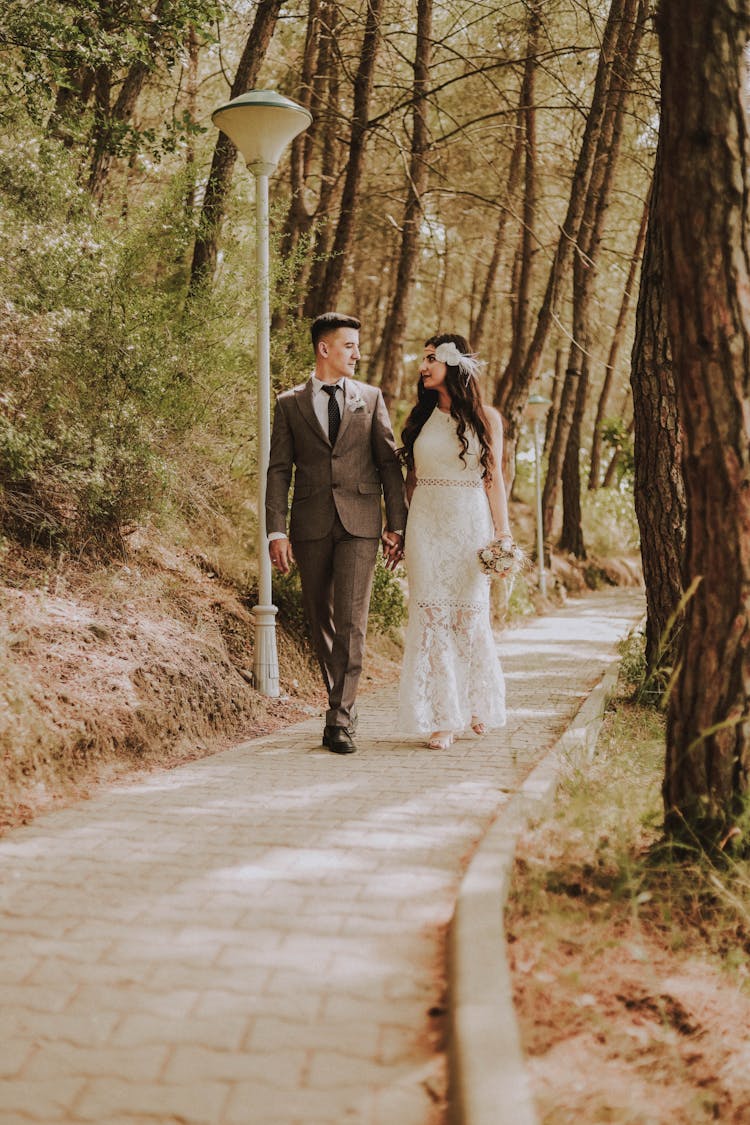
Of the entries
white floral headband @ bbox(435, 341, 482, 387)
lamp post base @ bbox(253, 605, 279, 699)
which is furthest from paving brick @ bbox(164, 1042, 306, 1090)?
lamp post base @ bbox(253, 605, 279, 699)

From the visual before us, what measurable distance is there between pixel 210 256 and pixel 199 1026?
8.04m

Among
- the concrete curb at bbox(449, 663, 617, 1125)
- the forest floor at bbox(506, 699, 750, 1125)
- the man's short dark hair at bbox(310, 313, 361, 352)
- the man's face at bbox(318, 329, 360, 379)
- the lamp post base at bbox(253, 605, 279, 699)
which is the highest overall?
the man's short dark hair at bbox(310, 313, 361, 352)

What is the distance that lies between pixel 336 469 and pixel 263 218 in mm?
2660

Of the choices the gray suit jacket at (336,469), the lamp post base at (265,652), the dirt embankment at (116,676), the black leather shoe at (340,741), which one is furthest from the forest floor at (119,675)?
the gray suit jacket at (336,469)

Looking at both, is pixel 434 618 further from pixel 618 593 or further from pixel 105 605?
pixel 618 593

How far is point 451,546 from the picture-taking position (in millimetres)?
6902

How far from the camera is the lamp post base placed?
844 centimetres

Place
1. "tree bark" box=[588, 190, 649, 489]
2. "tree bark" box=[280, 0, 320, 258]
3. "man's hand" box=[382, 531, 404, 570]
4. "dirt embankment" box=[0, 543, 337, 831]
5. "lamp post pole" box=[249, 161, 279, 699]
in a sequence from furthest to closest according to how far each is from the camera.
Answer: "tree bark" box=[588, 190, 649, 489]
"tree bark" box=[280, 0, 320, 258]
"lamp post pole" box=[249, 161, 279, 699]
"man's hand" box=[382, 531, 404, 570]
"dirt embankment" box=[0, 543, 337, 831]

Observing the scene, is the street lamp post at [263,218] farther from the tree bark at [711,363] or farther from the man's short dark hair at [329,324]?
the tree bark at [711,363]

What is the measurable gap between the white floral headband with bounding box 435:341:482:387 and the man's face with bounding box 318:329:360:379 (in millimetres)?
504

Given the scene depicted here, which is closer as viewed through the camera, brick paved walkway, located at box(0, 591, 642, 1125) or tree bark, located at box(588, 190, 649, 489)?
brick paved walkway, located at box(0, 591, 642, 1125)

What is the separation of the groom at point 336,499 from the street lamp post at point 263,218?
4.51 feet

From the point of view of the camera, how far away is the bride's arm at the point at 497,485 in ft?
22.5

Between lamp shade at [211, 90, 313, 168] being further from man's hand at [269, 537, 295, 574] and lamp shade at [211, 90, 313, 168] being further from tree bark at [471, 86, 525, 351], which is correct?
tree bark at [471, 86, 525, 351]
